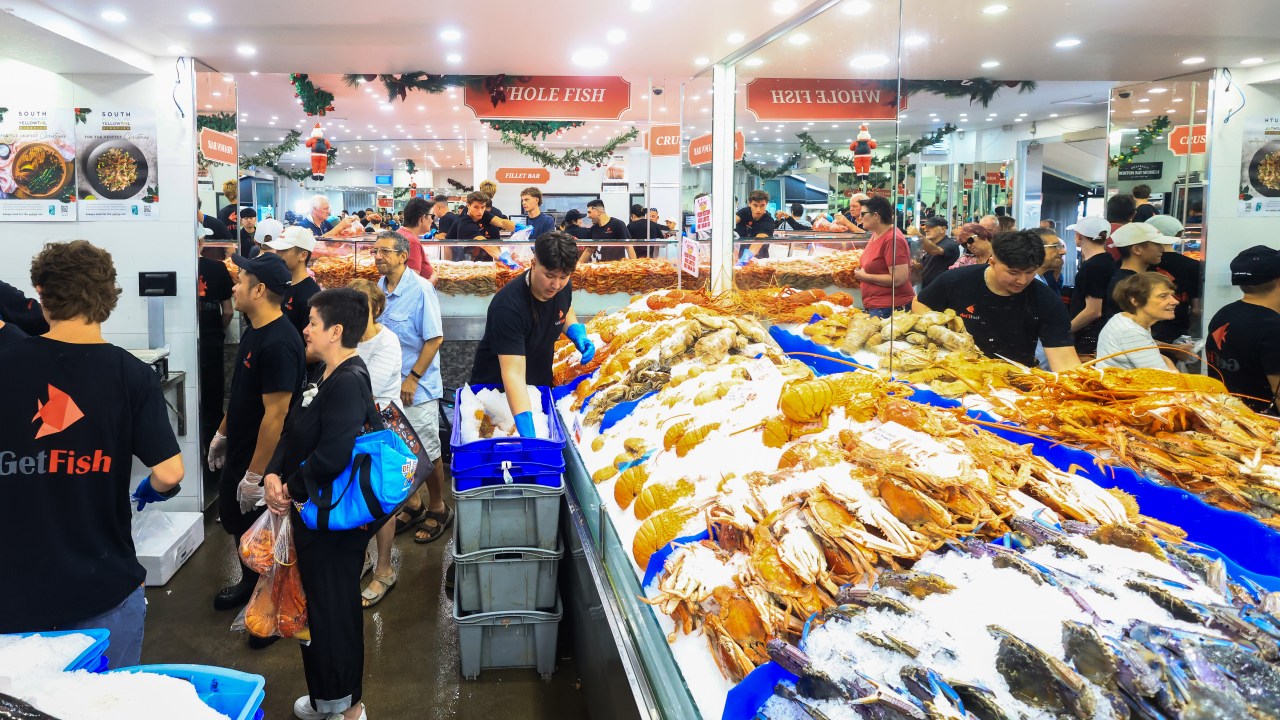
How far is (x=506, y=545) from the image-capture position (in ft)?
10.3

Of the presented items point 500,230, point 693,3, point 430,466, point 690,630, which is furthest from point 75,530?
point 500,230

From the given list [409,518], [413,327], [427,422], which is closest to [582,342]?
[413,327]

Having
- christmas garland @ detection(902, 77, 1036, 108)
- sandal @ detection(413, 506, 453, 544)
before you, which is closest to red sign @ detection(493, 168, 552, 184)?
sandal @ detection(413, 506, 453, 544)

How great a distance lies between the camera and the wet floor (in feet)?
10.3

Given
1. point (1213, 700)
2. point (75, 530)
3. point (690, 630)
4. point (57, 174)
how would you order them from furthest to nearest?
point (57, 174)
point (75, 530)
point (690, 630)
point (1213, 700)

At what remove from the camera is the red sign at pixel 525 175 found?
1227 cm

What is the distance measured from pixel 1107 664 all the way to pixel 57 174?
6.25 m

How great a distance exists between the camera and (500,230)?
758 cm

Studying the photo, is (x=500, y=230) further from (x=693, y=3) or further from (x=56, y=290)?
(x=56, y=290)

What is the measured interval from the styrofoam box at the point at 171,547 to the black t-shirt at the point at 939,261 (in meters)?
4.03

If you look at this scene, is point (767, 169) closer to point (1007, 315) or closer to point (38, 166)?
point (1007, 315)

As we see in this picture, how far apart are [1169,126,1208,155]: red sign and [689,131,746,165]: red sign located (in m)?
2.60

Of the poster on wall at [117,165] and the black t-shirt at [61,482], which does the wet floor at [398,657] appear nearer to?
the black t-shirt at [61,482]

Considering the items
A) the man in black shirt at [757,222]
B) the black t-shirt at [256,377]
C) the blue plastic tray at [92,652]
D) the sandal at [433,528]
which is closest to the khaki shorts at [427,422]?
the sandal at [433,528]
